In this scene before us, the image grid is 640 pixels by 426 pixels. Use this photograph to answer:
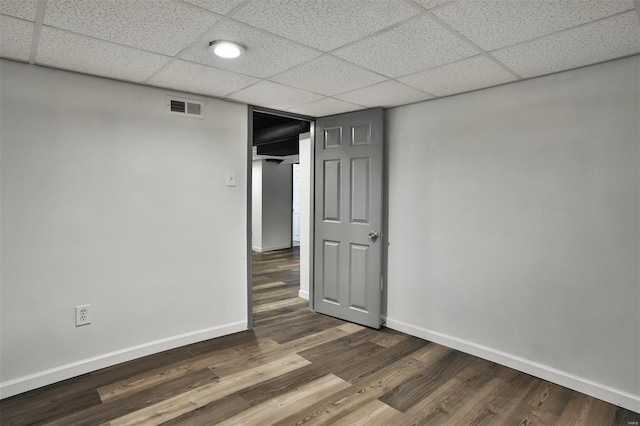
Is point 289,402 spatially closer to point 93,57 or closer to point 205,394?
point 205,394

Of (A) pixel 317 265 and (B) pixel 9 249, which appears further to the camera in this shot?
(A) pixel 317 265

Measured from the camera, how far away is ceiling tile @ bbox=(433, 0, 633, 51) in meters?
1.63

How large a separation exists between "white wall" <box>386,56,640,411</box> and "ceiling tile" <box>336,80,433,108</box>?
171mm

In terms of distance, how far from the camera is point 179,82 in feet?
9.18

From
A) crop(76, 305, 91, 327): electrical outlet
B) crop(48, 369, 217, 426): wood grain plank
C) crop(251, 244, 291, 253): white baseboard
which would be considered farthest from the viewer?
crop(251, 244, 291, 253): white baseboard

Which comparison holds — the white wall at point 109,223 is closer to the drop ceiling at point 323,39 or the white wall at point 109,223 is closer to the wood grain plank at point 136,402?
the drop ceiling at point 323,39

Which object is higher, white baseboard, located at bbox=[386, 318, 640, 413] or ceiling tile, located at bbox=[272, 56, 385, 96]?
ceiling tile, located at bbox=[272, 56, 385, 96]

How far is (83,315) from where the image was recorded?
2.67 metres

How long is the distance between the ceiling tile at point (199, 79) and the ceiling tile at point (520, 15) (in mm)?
1483

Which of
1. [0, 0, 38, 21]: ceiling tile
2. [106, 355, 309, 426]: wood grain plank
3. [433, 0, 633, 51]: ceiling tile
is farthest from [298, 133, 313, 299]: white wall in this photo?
[0, 0, 38, 21]: ceiling tile

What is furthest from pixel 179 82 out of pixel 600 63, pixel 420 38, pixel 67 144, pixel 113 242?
pixel 600 63

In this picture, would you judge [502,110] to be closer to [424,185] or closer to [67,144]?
[424,185]

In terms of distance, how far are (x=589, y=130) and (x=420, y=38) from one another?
4.50 ft

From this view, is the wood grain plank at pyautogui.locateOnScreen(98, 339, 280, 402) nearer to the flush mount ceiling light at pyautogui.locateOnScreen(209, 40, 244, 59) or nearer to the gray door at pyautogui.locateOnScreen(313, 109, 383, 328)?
the gray door at pyautogui.locateOnScreen(313, 109, 383, 328)
